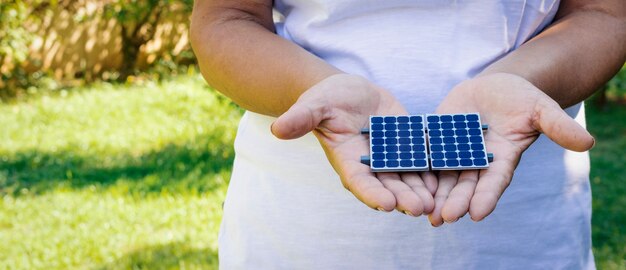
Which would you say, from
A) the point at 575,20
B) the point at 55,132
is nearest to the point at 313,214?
the point at 575,20

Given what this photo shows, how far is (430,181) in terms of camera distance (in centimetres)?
157

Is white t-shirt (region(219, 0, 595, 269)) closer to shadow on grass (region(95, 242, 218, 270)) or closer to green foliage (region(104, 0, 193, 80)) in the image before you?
shadow on grass (region(95, 242, 218, 270))

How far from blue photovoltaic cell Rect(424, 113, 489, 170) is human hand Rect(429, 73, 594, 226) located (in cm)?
2

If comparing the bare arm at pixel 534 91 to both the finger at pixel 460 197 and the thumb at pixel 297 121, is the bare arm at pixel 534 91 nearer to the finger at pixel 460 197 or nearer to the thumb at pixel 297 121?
the finger at pixel 460 197

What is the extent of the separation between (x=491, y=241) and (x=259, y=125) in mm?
611

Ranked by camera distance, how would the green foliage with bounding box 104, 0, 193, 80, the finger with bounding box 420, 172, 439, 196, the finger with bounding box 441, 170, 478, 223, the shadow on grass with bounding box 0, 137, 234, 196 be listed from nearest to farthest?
the finger with bounding box 441, 170, 478, 223 < the finger with bounding box 420, 172, 439, 196 < the shadow on grass with bounding box 0, 137, 234, 196 < the green foliage with bounding box 104, 0, 193, 80

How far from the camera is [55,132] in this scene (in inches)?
310

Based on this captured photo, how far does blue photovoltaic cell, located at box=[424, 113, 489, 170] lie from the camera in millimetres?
1570

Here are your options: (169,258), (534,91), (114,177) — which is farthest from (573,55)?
(114,177)

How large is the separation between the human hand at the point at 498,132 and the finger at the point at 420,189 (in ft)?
0.05

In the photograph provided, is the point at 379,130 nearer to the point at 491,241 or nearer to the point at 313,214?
the point at 313,214

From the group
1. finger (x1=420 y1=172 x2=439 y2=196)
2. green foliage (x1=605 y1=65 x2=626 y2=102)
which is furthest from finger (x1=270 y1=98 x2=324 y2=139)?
green foliage (x1=605 y1=65 x2=626 y2=102)

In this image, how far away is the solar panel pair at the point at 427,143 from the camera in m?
1.57

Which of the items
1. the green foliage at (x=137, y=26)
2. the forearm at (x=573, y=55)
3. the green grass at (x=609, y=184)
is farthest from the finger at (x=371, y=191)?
the green foliage at (x=137, y=26)
